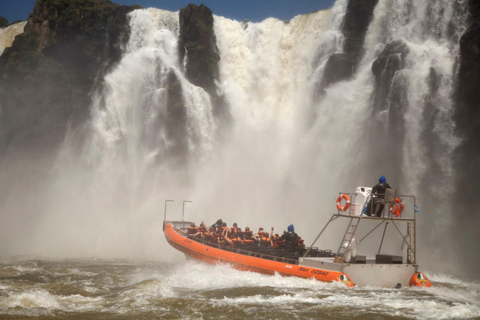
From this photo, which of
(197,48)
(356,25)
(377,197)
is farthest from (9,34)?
(377,197)

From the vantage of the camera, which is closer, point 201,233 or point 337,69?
point 201,233

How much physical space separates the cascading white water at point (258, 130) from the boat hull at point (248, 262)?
771 centimetres

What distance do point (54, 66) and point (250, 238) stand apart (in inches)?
903

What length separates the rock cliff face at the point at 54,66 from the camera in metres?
33.5

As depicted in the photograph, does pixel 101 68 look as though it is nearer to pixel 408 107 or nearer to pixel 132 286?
pixel 408 107

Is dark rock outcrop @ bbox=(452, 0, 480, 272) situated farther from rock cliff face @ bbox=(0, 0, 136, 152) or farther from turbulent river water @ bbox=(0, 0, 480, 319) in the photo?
rock cliff face @ bbox=(0, 0, 136, 152)

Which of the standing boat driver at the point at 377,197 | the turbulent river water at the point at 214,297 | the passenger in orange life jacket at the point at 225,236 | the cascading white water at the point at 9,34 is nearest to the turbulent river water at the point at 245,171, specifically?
the turbulent river water at the point at 214,297

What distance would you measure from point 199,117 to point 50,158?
10.5 m

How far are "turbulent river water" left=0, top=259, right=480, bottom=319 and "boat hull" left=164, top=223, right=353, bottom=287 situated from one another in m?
0.21

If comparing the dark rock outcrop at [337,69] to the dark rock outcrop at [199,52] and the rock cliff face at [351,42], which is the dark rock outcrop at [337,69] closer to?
the rock cliff face at [351,42]

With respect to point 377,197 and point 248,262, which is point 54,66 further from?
point 377,197

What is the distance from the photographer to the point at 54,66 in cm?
3406

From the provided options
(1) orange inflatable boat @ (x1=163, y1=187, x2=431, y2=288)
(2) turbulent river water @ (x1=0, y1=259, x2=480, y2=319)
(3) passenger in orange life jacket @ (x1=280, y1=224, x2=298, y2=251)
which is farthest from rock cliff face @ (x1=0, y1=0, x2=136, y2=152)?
(3) passenger in orange life jacket @ (x1=280, y1=224, x2=298, y2=251)

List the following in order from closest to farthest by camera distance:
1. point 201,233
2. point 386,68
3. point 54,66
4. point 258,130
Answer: point 201,233
point 386,68
point 258,130
point 54,66
